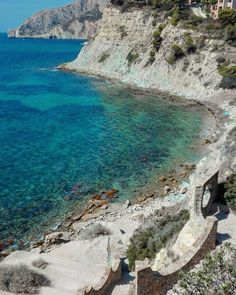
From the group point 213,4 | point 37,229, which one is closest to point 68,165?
point 37,229

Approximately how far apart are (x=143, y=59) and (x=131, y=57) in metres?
4.38

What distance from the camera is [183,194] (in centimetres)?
3077

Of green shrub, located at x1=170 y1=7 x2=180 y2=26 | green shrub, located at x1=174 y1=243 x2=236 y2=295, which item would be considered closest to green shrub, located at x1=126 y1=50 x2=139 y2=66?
green shrub, located at x1=170 y1=7 x2=180 y2=26

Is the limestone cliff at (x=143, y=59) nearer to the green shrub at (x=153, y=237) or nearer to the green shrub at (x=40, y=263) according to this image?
the green shrub at (x=153, y=237)

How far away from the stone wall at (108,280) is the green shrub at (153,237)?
176 centimetres

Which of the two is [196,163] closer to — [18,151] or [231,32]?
[18,151]

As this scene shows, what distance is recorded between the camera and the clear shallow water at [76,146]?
31008mm

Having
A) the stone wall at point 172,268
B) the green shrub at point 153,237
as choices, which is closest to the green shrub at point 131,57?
the green shrub at point 153,237

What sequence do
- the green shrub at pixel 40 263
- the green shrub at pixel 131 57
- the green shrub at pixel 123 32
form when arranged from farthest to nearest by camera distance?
the green shrub at pixel 123 32, the green shrub at pixel 131 57, the green shrub at pixel 40 263

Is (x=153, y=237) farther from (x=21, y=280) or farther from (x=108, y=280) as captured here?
(x=21, y=280)

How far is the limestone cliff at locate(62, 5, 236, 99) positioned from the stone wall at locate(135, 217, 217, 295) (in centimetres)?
4507

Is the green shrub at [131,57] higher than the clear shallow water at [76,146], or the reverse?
the green shrub at [131,57]

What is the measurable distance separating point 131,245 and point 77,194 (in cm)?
1071

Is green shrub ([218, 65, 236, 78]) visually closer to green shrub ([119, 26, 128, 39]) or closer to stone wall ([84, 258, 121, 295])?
green shrub ([119, 26, 128, 39])
